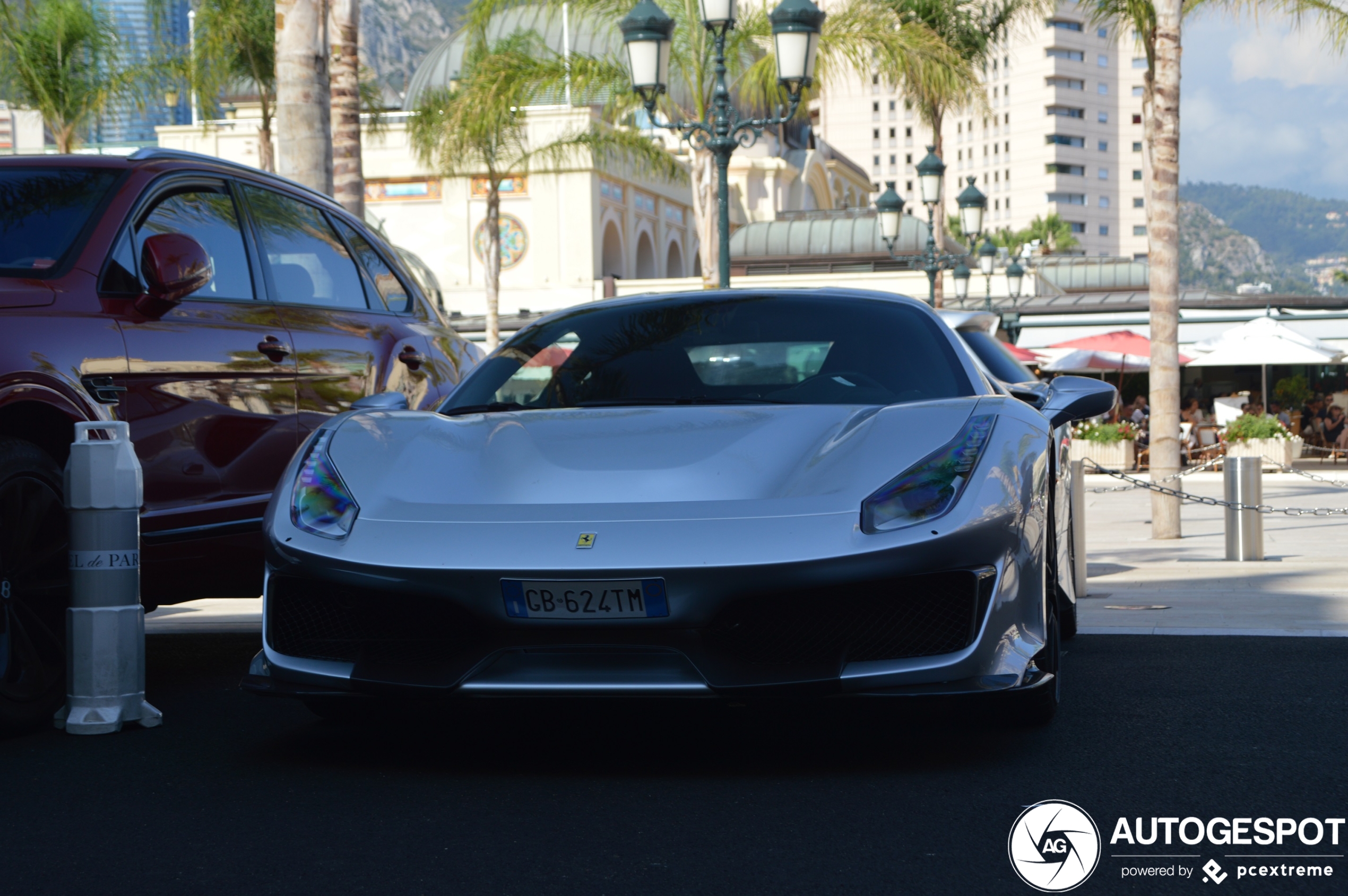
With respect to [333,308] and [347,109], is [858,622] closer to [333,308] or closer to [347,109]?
[333,308]

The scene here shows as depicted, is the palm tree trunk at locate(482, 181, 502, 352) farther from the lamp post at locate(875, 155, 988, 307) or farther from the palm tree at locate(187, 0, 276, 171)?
the lamp post at locate(875, 155, 988, 307)

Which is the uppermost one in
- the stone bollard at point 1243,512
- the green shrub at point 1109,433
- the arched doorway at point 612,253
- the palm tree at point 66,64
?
the palm tree at point 66,64

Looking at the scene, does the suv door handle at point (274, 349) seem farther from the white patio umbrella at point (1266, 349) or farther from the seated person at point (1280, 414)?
the seated person at point (1280, 414)

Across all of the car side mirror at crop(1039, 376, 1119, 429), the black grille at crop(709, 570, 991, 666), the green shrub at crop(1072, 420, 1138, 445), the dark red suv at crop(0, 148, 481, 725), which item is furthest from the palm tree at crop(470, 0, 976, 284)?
the black grille at crop(709, 570, 991, 666)

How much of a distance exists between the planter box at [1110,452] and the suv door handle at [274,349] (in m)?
21.9

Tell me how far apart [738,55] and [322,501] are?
19.3m

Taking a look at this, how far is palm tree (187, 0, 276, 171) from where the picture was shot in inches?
1014

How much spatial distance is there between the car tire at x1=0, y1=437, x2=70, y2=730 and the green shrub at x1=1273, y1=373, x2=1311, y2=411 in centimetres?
3117

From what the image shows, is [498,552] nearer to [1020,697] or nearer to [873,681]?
[873,681]

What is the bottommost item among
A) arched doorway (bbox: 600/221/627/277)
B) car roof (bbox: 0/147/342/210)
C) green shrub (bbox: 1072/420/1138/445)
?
green shrub (bbox: 1072/420/1138/445)

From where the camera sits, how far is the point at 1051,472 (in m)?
4.65

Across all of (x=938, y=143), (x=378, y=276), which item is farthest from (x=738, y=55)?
(x=378, y=276)

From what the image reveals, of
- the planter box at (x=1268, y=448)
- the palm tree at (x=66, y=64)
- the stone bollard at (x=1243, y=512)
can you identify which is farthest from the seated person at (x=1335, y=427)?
the palm tree at (x=66, y=64)

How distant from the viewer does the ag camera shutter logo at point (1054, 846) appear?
2.82 metres
